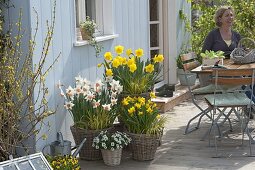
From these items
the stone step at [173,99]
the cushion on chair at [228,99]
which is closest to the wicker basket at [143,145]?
the cushion on chair at [228,99]

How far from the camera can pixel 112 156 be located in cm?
525

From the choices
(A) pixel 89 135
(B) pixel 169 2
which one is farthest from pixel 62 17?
(B) pixel 169 2

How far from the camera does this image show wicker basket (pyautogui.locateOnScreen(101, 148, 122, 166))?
206 inches

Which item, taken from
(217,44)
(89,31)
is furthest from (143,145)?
(217,44)

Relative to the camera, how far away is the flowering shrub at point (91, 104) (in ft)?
17.4

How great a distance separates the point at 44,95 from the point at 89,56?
A: 1.19 metres

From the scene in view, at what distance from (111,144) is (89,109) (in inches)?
18.6

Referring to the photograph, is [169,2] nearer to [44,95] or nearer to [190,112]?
[190,112]

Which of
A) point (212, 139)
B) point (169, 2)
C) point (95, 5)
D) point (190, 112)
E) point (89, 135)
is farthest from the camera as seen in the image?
point (169, 2)

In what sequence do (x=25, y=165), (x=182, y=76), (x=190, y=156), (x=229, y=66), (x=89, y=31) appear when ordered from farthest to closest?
(x=182, y=76), (x=89, y=31), (x=229, y=66), (x=190, y=156), (x=25, y=165)

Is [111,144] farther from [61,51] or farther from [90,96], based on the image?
[61,51]

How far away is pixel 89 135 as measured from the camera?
17.6 ft

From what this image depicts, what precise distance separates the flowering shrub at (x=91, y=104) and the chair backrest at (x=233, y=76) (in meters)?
1.06

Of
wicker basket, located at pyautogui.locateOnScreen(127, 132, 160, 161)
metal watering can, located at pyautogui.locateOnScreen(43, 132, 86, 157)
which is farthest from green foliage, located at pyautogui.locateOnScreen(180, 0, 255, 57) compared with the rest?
metal watering can, located at pyautogui.locateOnScreen(43, 132, 86, 157)
